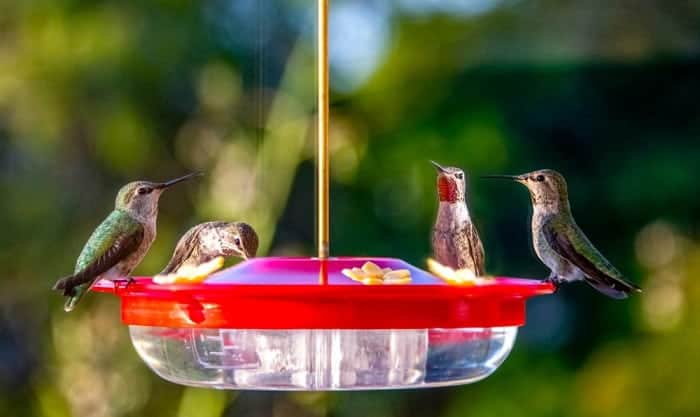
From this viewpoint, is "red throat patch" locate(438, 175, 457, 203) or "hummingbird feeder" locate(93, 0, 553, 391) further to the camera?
"red throat patch" locate(438, 175, 457, 203)

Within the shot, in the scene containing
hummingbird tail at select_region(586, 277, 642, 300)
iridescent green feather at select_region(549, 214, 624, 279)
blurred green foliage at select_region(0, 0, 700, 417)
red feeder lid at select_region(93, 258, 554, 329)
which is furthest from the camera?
blurred green foliage at select_region(0, 0, 700, 417)

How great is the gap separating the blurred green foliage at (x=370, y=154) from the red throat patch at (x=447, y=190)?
2.47m

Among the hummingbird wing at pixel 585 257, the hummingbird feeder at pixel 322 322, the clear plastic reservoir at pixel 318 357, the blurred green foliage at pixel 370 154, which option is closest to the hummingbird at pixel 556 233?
the hummingbird wing at pixel 585 257

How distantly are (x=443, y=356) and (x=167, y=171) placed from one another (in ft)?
11.4

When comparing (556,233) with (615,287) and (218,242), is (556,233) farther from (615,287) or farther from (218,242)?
(218,242)

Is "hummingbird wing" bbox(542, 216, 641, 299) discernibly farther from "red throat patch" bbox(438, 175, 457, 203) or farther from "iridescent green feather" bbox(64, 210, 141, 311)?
"iridescent green feather" bbox(64, 210, 141, 311)

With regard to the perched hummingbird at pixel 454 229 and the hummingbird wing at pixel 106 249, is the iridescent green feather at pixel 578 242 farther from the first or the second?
the hummingbird wing at pixel 106 249

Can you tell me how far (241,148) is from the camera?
17.2 feet

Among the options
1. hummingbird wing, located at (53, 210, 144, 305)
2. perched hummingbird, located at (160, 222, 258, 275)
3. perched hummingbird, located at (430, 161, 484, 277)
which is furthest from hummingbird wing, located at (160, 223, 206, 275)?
perched hummingbird, located at (430, 161, 484, 277)

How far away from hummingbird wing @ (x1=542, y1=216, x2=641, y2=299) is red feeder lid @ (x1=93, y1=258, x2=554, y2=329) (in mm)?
392

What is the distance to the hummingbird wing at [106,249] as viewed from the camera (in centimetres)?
228

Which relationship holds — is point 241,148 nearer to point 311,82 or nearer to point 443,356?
point 311,82

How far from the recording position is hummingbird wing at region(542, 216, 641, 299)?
2479 millimetres

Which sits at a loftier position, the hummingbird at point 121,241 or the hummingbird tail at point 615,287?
the hummingbird at point 121,241
